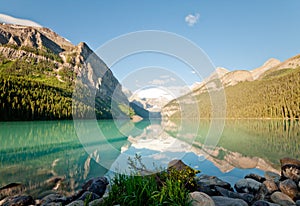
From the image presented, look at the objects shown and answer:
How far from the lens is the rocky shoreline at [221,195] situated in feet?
14.5

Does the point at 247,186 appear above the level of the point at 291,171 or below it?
below

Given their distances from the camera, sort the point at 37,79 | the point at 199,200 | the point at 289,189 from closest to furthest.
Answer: the point at 199,200
the point at 289,189
the point at 37,79

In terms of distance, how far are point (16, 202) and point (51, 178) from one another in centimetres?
412

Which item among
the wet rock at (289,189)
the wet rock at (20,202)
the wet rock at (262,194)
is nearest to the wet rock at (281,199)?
the wet rock at (262,194)

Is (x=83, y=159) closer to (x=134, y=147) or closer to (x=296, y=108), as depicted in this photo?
(x=134, y=147)

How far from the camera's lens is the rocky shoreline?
14.5 ft

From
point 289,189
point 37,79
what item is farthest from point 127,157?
point 37,79

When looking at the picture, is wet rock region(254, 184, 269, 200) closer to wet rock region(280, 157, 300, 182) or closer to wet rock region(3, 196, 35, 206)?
wet rock region(280, 157, 300, 182)

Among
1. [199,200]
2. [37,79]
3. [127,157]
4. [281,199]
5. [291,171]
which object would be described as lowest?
[281,199]

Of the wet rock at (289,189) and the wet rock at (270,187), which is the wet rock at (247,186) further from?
the wet rock at (289,189)

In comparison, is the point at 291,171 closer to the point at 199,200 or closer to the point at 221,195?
the point at 221,195

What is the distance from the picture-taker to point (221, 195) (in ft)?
18.8

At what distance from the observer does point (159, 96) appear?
6.80 m

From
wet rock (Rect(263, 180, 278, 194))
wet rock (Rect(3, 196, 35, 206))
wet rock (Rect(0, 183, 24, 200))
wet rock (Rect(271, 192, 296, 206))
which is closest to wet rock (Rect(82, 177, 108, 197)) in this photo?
wet rock (Rect(3, 196, 35, 206))
